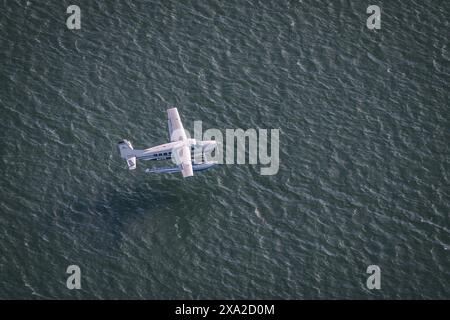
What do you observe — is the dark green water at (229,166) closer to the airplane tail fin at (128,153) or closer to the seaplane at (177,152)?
the seaplane at (177,152)

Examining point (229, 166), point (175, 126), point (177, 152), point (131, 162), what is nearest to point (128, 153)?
point (131, 162)

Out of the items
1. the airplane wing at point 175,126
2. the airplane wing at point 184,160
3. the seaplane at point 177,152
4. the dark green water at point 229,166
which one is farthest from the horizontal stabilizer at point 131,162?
the airplane wing at point 175,126

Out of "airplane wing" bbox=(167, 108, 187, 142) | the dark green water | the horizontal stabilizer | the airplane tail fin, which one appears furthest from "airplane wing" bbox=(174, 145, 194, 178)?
the airplane tail fin

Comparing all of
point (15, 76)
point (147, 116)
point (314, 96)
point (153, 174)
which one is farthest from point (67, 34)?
point (314, 96)

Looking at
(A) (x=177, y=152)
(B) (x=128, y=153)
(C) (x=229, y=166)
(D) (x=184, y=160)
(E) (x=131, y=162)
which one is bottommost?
(D) (x=184, y=160)

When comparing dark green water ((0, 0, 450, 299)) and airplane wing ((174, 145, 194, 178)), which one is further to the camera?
airplane wing ((174, 145, 194, 178))

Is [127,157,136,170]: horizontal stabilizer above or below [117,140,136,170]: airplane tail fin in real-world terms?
below

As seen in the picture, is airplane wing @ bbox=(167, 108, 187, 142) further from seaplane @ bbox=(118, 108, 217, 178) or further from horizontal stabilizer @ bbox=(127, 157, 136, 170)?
horizontal stabilizer @ bbox=(127, 157, 136, 170)

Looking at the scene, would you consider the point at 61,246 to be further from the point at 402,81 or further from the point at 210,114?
the point at 402,81

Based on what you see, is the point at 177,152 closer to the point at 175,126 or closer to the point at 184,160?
the point at 184,160
